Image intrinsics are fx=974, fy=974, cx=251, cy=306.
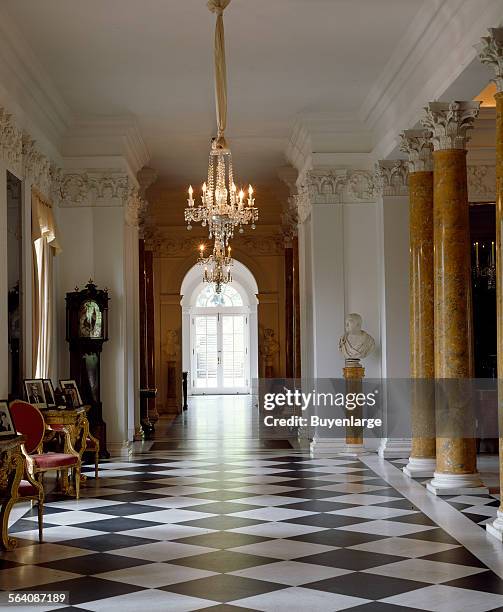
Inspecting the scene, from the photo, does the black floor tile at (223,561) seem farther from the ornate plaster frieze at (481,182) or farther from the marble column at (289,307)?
the marble column at (289,307)

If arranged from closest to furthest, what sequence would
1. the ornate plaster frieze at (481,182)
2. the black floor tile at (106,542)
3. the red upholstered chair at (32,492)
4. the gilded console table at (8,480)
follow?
the gilded console table at (8,480)
the black floor tile at (106,542)
the red upholstered chair at (32,492)
the ornate plaster frieze at (481,182)

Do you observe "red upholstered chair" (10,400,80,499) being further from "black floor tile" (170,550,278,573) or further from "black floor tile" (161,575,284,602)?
"black floor tile" (161,575,284,602)

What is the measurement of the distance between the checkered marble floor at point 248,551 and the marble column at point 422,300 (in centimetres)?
107

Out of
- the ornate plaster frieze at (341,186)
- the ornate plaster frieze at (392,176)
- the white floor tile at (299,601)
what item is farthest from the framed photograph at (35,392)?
the ornate plaster frieze at (392,176)

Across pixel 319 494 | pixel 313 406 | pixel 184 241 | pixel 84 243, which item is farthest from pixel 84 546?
pixel 184 241

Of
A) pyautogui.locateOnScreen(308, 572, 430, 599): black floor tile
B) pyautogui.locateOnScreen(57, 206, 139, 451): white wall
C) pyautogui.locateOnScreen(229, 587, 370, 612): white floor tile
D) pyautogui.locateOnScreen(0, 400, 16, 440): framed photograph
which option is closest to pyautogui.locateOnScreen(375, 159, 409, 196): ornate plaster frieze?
pyautogui.locateOnScreen(57, 206, 139, 451): white wall

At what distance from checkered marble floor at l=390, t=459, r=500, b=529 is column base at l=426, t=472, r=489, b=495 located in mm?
134

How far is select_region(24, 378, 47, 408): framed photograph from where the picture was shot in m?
11.2

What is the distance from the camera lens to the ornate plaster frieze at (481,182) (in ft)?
50.5

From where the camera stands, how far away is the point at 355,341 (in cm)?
1459

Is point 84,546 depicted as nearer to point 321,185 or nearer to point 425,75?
point 425,75

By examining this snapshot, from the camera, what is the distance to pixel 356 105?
47.2 ft

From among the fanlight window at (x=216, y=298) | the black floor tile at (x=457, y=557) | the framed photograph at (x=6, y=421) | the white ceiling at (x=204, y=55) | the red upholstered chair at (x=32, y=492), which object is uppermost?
the white ceiling at (x=204, y=55)

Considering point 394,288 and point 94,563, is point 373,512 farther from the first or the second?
point 394,288
